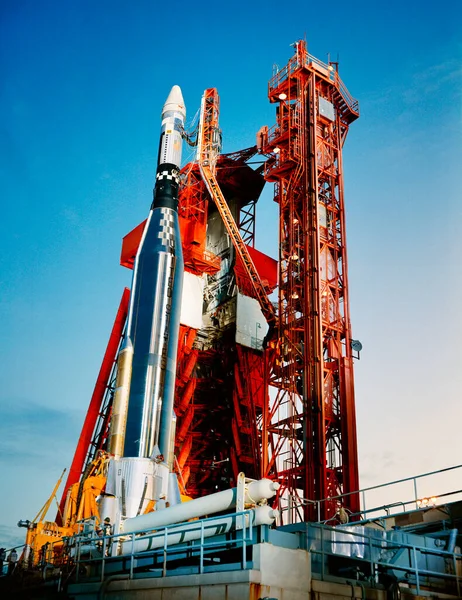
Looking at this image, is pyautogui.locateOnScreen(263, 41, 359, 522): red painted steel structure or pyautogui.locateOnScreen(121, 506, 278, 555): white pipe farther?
pyautogui.locateOnScreen(263, 41, 359, 522): red painted steel structure

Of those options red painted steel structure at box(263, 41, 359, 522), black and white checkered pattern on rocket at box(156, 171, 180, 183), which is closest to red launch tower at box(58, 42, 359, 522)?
red painted steel structure at box(263, 41, 359, 522)

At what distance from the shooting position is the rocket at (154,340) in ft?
93.9

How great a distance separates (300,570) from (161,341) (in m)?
17.1

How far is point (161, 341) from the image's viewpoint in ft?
101

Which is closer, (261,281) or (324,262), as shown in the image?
(324,262)

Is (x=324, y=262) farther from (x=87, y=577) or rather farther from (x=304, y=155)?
(x=87, y=577)

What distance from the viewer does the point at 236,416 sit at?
133 ft

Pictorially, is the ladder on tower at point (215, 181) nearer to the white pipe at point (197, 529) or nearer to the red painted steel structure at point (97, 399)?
the red painted steel structure at point (97, 399)

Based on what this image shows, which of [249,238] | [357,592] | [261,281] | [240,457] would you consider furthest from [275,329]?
[357,592]

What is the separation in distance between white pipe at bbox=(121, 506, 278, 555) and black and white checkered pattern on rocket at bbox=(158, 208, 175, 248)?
55.6 feet

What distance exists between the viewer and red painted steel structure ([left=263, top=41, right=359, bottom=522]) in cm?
3303

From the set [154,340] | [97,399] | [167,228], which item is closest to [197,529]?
[154,340]

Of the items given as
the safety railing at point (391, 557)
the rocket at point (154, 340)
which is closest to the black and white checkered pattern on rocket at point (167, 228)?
the rocket at point (154, 340)

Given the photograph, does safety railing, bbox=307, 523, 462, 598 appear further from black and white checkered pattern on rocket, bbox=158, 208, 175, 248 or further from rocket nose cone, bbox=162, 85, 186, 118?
rocket nose cone, bbox=162, 85, 186, 118
